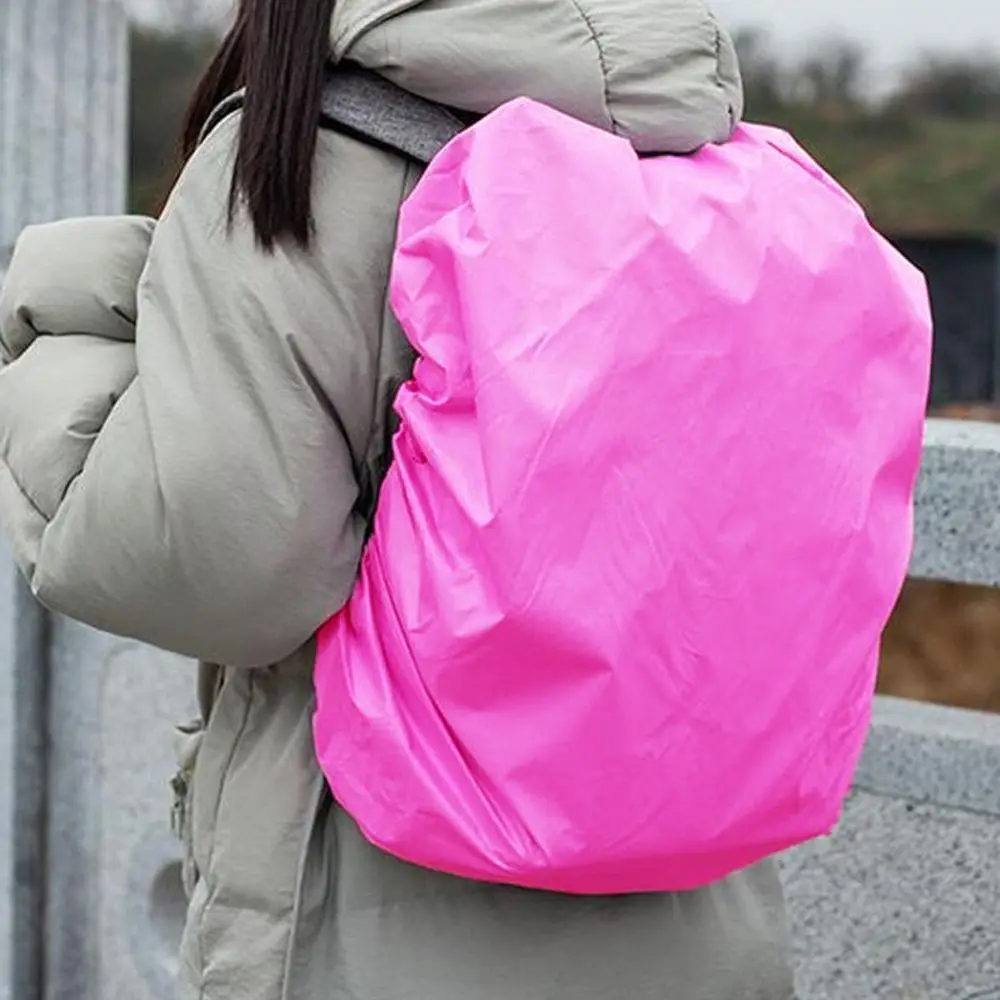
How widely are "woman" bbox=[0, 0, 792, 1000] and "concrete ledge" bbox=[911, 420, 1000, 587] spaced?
33.2 inches

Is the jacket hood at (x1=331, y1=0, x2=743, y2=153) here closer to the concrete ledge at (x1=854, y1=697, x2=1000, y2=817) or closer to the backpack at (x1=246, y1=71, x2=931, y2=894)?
the backpack at (x1=246, y1=71, x2=931, y2=894)

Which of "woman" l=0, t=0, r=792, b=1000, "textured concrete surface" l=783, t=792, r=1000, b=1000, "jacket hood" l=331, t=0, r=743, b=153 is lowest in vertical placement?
"textured concrete surface" l=783, t=792, r=1000, b=1000

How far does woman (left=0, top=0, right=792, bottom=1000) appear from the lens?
176 cm

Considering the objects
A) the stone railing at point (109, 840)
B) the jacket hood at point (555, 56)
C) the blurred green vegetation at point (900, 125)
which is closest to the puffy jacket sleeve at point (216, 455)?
the jacket hood at point (555, 56)

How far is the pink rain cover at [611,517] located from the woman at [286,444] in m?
0.06

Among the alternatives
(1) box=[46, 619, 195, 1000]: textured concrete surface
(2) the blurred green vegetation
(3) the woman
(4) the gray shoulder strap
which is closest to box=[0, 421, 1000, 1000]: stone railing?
(1) box=[46, 619, 195, 1000]: textured concrete surface

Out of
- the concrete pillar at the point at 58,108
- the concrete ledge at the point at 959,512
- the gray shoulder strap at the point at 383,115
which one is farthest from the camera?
the concrete pillar at the point at 58,108

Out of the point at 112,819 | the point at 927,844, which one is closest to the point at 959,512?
the point at 927,844

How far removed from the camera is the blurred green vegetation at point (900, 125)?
726 inches

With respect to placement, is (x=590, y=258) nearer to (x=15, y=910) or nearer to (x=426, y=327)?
(x=426, y=327)

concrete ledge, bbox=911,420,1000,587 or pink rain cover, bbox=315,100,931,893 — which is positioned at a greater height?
pink rain cover, bbox=315,100,931,893

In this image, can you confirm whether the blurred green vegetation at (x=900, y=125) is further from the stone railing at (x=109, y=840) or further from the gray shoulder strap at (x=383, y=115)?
the gray shoulder strap at (x=383, y=115)

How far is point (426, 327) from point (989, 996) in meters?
1.40

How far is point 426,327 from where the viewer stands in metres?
1.73
